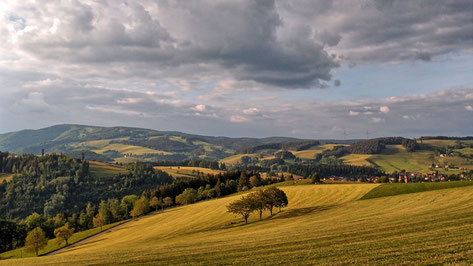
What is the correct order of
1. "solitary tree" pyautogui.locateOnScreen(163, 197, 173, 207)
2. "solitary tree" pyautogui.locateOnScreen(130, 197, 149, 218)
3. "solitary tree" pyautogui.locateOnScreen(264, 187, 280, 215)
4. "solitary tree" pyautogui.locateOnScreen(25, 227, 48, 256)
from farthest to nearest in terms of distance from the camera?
"solitary tree" pyautogui.locateOnScreen(163, 197, 173, 207)
"solitary tree" pyautogui.locateOnScreen(130, 197, 149, 218)
"solitary tree" pyautogui.locateOnScreen(25, 227, 48, 256)
"solitary tree" pyautogui.locateOnScreen(264, 187, 280, 215)

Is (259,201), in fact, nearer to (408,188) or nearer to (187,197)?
(408,188)

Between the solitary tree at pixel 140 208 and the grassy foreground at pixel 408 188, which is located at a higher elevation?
the grassy foreground at pixel 408 188

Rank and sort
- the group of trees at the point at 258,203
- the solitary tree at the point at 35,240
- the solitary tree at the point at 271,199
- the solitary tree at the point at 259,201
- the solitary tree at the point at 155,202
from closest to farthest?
the group of trees at the point at 258,203, the solitary tree at the point at 259,201, the solitary tree at the point at 271,199, the solitary tree at the point at 35,240, the solitary tree at the point at 155,202

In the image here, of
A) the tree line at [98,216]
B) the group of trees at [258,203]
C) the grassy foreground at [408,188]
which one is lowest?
the tree line at [98,216]

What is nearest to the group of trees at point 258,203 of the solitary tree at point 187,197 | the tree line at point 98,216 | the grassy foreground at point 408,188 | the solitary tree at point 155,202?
the grassy foreground at point 408,188

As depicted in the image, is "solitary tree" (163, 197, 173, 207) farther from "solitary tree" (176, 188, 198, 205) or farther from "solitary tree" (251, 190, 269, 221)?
"solitary tree" (251, 190, 269, 221)

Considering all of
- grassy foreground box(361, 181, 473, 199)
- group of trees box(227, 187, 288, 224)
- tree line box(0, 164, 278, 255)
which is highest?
grassy foreground box(361, 181, 473, 199)

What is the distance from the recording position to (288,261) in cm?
2534

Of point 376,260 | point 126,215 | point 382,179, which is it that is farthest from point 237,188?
point 376,260

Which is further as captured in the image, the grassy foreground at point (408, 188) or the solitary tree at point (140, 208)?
the solitary tree at point (140, 208)

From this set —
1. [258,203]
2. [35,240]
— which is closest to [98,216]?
[35,240]

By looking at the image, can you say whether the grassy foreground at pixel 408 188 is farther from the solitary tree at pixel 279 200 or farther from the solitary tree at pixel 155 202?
the solitary tree at pixel 155 202

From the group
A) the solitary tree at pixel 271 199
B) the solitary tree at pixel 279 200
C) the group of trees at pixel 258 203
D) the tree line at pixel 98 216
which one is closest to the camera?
the group of trees at pixel 258 203

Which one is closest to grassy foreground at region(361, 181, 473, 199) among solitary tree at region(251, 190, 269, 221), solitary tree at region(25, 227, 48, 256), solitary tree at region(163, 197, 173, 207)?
solitary tree at region(251, 190, 269, 221)
